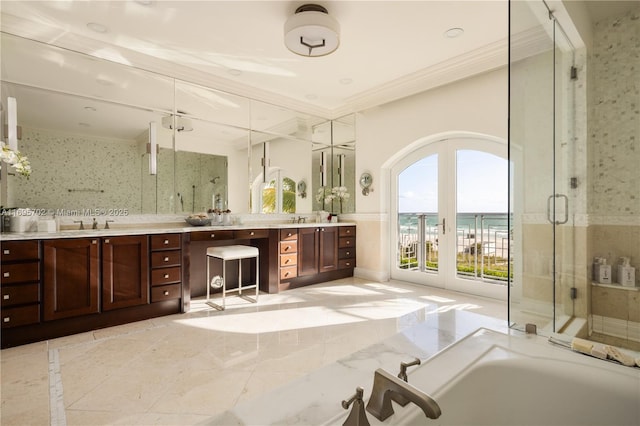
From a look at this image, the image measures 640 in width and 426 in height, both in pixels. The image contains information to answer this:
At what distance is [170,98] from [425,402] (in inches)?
163

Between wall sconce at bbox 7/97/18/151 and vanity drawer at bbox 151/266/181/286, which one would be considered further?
vanity drawer at bbox 151/266/181/286

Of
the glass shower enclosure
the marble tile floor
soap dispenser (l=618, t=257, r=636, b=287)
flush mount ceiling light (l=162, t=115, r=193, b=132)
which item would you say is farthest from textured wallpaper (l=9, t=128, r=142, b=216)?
soap dispenser (l=618, t=257, r=636, b=287)

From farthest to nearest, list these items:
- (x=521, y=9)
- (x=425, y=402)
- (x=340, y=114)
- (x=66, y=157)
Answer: (x=340, y=114), (x=66, y=157), (x=521, y=9), (x=425, y=402)

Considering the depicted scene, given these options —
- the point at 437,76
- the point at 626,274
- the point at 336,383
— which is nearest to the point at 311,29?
the point at 437,76

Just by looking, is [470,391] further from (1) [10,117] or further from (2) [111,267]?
(1) [10,117]

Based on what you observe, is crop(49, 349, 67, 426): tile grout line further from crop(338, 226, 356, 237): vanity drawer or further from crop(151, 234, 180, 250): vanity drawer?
crop(338, 226, 356, 237): vanity drawer

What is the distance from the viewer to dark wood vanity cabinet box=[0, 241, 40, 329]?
240 centimetres

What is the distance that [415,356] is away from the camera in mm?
1223

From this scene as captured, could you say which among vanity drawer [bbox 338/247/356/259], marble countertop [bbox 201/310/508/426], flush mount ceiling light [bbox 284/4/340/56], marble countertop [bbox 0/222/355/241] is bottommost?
vanity drawer [bbox 338/247/356/259]

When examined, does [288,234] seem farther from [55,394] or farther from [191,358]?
[55,394]

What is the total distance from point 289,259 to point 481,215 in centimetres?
256

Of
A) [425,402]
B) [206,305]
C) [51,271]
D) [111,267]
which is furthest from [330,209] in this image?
[425,402]

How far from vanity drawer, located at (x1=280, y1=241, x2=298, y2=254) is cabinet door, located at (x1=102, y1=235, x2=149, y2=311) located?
166 cm

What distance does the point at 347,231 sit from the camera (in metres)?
5.14
